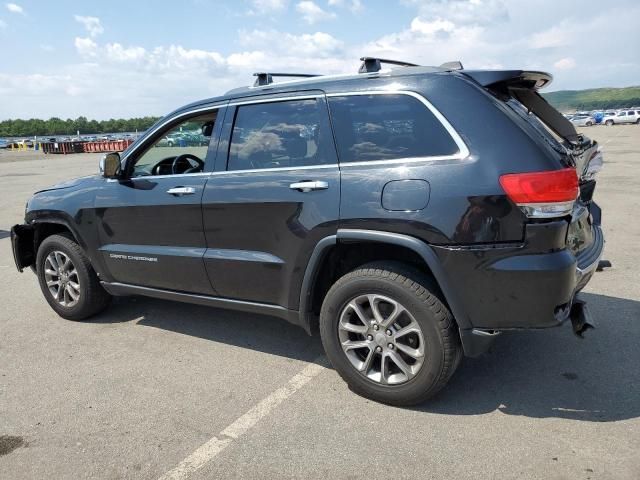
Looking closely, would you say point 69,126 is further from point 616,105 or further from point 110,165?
point 616,105

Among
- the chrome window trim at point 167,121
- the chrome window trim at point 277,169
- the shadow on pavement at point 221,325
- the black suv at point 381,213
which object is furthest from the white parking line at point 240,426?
the chrome window trim at point 167,121

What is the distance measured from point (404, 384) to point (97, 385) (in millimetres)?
2054

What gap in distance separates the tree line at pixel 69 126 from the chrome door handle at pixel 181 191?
10665 cm

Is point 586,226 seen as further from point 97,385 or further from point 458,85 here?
point 97,385

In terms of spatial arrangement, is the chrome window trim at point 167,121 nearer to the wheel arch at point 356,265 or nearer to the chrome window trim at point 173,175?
the chrome window trim at point 173,175

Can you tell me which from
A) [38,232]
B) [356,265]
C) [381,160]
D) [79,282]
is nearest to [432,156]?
[381,160]

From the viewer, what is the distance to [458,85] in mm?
2945

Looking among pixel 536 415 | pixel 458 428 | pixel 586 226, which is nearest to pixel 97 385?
pixel 458 428

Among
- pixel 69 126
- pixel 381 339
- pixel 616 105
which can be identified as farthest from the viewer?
pixel 616 105

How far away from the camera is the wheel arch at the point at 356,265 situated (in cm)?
288

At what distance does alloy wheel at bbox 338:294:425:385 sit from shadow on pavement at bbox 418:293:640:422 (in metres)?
0.29

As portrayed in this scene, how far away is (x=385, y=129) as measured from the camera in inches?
122

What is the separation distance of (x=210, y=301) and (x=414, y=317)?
161 centimetres

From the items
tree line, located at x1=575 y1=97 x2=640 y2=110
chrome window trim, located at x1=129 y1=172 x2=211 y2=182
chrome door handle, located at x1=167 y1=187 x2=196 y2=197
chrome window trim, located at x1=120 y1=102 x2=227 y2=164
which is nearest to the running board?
chrome door handle, located at x1=167 y1=187 x2=196 y2=197
